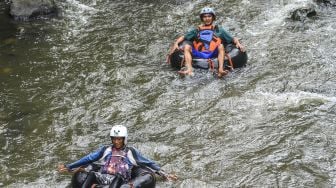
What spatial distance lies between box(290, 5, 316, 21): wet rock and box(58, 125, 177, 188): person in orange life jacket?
24.5ft

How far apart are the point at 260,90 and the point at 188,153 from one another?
2.48 m

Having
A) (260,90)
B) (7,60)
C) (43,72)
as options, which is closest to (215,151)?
(260,90)

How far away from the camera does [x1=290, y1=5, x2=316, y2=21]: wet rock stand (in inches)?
501

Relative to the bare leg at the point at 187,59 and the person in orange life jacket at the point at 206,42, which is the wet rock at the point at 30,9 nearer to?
the person in orange life jacket at the point at 206,42

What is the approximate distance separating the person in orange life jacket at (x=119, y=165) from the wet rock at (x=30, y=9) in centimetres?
772

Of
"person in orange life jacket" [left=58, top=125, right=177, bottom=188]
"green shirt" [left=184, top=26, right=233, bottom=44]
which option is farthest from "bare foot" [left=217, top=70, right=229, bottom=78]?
"person in orange life jacket" [left=58, top=125, right=177, bottom=188]

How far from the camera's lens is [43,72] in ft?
34.5

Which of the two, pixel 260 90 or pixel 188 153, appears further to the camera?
pixel 260 90

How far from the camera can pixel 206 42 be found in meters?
10.4

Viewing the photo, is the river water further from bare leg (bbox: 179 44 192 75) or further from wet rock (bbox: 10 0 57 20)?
wet rock (bbox: 10 0 57 20)

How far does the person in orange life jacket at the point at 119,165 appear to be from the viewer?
6281mm

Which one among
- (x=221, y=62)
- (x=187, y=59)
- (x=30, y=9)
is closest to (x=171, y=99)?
(x=187, y=59)

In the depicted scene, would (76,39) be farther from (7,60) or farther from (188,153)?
(188,153)

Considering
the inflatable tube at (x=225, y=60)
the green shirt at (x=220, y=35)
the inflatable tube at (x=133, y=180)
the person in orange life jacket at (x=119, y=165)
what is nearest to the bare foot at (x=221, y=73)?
the inflatable tube at (x=225, y=60)
